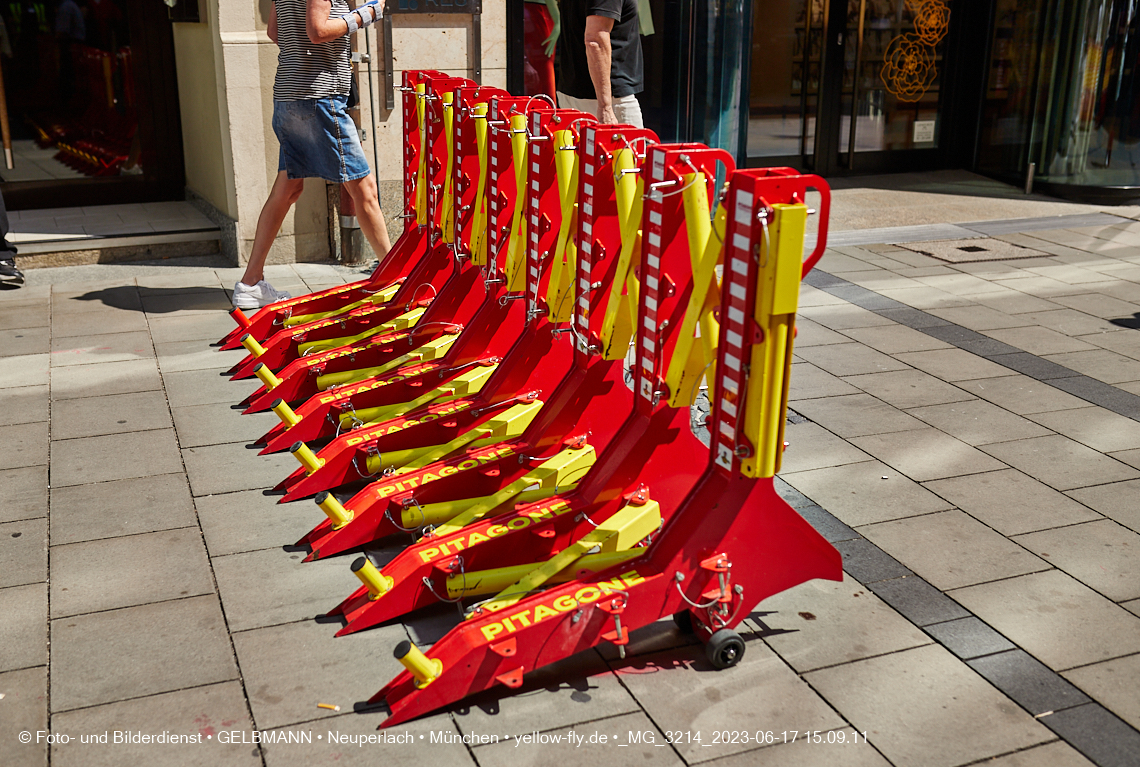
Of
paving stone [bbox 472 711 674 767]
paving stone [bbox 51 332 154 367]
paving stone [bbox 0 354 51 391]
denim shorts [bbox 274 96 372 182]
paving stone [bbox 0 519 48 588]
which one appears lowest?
paving stone [bbox 472 711 674 767]

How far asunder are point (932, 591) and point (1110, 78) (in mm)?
8877

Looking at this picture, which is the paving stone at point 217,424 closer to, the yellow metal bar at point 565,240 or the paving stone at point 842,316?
the yellow metal bar at point 565,240

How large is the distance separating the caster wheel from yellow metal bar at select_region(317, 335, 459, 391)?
2218mm

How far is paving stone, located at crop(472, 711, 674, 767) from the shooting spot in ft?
8.97

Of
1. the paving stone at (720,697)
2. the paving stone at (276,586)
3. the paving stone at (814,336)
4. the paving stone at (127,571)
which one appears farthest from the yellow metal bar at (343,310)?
the paving stone at (720,697)

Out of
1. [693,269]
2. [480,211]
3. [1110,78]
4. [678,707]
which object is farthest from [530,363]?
[1110,78]

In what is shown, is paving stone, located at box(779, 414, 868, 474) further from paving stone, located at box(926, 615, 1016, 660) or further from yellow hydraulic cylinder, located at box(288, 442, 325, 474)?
yellow hydraulic cylinder, located at box(288, 442, 325, 474)

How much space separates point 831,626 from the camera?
3365 millimetres

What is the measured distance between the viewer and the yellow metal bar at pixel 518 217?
4.40m

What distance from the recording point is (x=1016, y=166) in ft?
37.7

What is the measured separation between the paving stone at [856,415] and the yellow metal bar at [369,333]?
195 cm

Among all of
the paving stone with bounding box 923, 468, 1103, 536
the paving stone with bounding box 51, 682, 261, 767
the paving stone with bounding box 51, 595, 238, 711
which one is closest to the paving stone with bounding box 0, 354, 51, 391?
the paving stone with bounding box 51, 595, 238, 711

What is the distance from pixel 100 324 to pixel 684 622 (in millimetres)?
4504

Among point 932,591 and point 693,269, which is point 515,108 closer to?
point 693,269
